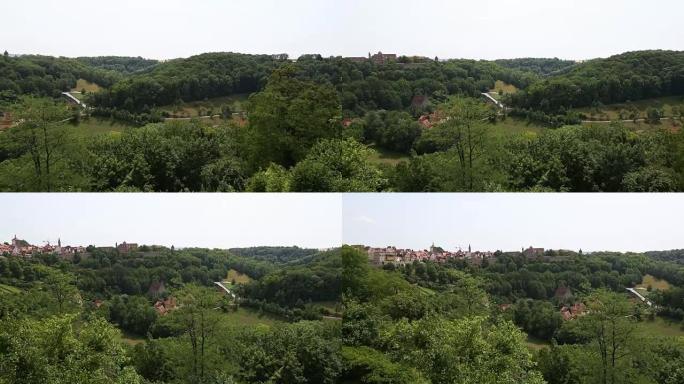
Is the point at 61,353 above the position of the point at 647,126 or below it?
below

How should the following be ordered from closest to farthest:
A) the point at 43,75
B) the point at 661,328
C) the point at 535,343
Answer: the point at 661,328 → the point at 535,343 → the point at 43,75

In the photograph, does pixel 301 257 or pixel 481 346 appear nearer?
pixel 481 346

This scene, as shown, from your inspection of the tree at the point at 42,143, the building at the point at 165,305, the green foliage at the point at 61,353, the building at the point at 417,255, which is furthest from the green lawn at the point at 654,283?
the tree at the point at 42,143

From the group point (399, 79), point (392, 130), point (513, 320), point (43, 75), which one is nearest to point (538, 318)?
point (513, 320)

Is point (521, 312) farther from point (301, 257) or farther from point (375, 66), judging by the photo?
point (375, 66)

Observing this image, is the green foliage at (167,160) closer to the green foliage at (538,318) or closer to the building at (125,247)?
the building at (125,247)

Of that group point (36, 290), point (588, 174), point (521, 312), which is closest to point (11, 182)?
point (36, 290)

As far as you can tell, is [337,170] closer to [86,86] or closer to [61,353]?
[86,86]
